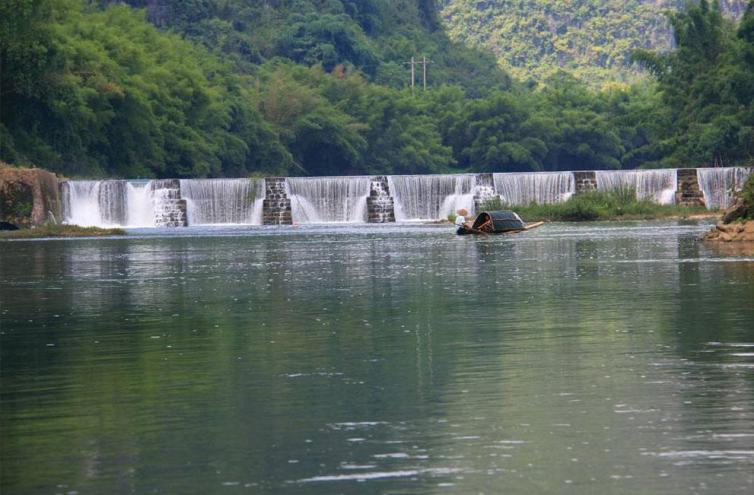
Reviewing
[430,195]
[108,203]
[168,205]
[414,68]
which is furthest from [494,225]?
[414,68]

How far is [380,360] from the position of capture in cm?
1925

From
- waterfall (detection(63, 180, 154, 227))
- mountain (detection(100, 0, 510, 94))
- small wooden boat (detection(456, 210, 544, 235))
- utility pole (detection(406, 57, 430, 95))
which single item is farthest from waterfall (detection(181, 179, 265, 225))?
utility pole (detection(406, 57, 430, 95))

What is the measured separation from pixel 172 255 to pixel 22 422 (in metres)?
36.1

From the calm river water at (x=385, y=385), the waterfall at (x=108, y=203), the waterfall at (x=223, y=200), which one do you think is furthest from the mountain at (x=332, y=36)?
the calm river water at (x=385, y=385)

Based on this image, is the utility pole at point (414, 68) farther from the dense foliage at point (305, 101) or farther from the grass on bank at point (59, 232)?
the grass on bank at point (59, 232)

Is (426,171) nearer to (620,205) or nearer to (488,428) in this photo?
(620,205)

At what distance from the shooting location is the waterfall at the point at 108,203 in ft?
280

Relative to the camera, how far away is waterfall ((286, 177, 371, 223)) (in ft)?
292

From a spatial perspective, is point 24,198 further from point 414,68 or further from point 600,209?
point 414,68

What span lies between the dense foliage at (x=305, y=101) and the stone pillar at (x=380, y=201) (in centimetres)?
1871

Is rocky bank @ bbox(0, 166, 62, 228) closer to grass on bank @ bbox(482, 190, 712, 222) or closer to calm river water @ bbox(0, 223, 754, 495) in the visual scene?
grass on bank @ bbox(482, 190, 712, 222)

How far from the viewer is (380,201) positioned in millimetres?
89562

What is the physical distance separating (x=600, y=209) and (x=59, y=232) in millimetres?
27435

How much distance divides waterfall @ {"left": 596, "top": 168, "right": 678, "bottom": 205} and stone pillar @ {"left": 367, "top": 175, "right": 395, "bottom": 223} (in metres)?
11.5
